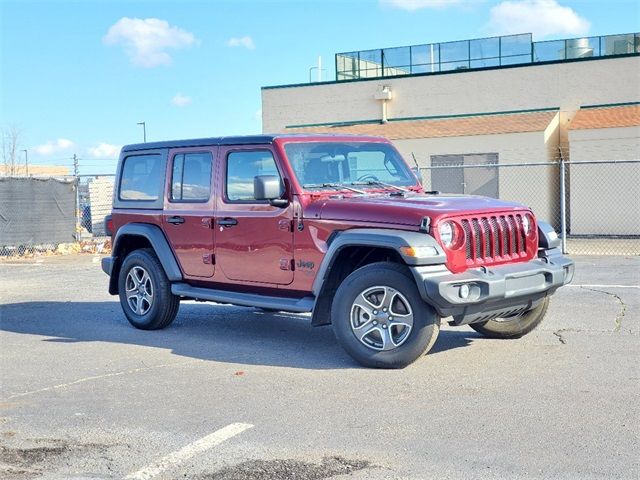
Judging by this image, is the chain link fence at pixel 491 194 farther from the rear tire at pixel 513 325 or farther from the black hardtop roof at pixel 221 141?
the rear tire at pixel 513 325

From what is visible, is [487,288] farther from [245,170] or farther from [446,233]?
[245,170]

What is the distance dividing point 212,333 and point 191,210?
4.29 feet

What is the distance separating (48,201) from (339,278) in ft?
46.1

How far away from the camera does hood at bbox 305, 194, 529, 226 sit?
274 inches

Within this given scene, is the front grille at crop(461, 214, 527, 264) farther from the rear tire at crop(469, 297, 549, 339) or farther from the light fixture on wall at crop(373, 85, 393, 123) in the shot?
the light fixture on wall at crop(373, 85, 393, 123)

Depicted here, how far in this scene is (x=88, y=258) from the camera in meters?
18.6

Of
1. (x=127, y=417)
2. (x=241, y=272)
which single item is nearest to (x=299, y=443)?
(x=127, y=417)

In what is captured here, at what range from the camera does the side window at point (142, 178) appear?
Answer: 9.37 m

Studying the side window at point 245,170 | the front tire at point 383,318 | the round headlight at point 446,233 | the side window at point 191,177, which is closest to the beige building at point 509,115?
the side window at point 191,177

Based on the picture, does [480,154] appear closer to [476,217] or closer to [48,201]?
[48,201]

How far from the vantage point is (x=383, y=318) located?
276 inches

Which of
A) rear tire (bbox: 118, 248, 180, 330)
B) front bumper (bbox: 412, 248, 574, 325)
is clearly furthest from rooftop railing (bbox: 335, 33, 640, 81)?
front bumper (bbox: 412, 248, 574, 325)

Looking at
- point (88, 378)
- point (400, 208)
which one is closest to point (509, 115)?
point (400, 208)

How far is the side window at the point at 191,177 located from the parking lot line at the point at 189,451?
3627mm
